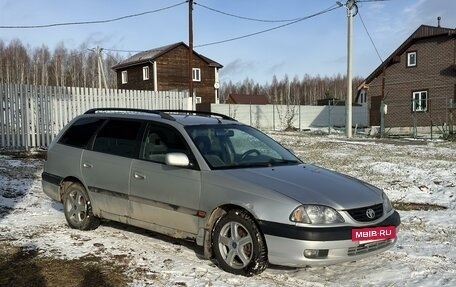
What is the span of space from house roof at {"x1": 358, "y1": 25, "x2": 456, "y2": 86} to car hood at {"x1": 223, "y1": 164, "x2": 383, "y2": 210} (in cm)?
2788

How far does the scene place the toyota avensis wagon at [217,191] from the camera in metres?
4.37

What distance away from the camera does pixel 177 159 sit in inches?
201

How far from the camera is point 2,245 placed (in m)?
5.65

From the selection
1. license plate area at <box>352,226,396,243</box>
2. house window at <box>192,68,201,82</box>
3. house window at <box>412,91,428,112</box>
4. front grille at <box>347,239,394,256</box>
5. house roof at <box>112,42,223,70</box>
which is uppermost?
house roof at <box>112,42,223,70</box>

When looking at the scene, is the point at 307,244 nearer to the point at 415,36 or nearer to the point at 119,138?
the point at 119,138

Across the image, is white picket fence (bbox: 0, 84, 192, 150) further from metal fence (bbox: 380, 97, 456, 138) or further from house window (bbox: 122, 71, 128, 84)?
house window (bbox: 122, 71, 128, 84)

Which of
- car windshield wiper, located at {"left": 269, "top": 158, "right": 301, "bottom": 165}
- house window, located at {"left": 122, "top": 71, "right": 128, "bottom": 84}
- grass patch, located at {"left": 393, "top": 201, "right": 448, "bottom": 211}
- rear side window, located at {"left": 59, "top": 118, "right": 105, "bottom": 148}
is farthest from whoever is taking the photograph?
house window, located at {"left": 122, "top": 71, "right": 128, "bottom": 84}

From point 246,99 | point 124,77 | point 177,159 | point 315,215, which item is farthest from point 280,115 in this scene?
point 315,215

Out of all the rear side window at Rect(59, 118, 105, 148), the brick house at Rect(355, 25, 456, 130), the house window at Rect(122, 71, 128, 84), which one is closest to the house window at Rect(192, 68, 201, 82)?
the house window at Rect(122, 71, 128, 84)

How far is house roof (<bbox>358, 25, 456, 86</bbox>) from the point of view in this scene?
98.5 feet

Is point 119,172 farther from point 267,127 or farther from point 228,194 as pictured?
point 267,127

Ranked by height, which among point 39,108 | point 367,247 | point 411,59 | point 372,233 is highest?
point 411,59

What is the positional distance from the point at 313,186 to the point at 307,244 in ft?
2.04

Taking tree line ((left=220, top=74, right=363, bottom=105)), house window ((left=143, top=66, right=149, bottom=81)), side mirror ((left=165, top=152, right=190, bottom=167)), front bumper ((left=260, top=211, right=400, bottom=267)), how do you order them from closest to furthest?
1. front bumper ((left=260, top=211, right=400, bottom=267))
2. side mirror ((left=165, top=152, right=190, bottom=167))
3. house window ((left=143, top=66, right=149, bottom=81))
4. tree line ((left=220, top=74, right=363, bottom=105))
